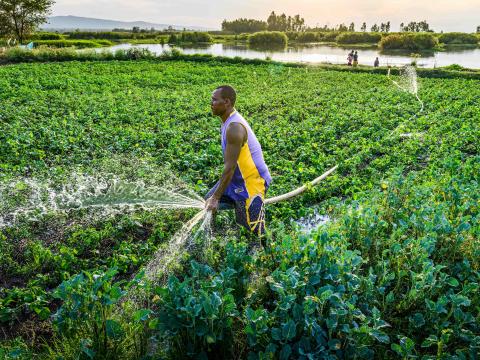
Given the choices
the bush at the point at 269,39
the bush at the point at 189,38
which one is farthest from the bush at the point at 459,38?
the bush at the point at 189,38

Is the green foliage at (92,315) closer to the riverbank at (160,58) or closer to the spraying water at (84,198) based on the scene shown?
the spraying water at (84,198)

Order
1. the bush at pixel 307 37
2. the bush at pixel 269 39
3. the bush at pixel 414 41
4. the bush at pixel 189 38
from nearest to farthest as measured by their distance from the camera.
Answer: the bush at pixel 414 41 → the bush at pixel 189 38 → the bush at pixel 269 39 → the bush at pixel 307 37

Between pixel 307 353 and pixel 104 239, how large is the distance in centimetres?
351

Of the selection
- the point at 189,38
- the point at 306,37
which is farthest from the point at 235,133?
the point at 306,37

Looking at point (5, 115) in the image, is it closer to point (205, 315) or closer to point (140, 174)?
point (140, 174)

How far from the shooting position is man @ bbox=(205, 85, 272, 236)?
4.37m

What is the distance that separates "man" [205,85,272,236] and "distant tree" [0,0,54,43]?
178 feet

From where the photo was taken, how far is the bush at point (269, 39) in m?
67.1

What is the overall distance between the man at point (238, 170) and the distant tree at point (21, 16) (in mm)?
54300

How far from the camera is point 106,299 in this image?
285 cm

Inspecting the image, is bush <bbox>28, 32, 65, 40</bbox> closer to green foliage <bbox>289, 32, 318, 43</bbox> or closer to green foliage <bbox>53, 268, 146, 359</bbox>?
green foliage <bbox>289, 32, 318, 43</bbox>

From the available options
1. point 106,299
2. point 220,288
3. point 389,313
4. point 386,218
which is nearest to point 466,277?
point 389,313

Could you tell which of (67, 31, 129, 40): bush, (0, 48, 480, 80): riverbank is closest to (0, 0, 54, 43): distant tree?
(67, 31, 129, 40): bush

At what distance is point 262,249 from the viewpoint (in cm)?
405
